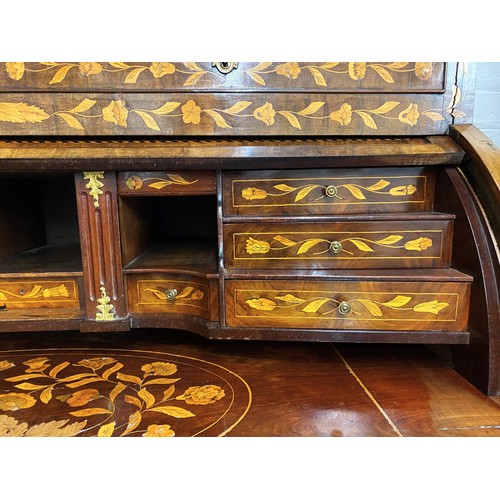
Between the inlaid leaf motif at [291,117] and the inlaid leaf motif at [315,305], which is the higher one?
the inlaid leaf motif at [291,117]

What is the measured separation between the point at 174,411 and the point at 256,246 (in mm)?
396

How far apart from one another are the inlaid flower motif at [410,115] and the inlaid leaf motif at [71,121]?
76 centimetres

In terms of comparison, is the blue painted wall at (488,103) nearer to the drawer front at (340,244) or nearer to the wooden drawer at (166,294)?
the drawer front at (340,244)

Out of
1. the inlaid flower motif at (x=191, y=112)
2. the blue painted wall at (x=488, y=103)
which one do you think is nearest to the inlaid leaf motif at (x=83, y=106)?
the inlaid flower motif at (x=191, y=112)

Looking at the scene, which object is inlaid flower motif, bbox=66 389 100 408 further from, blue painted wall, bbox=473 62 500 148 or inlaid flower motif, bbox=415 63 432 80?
blue painted wall, bbox=473 62 500 148

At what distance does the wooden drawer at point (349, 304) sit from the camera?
32.2 inches

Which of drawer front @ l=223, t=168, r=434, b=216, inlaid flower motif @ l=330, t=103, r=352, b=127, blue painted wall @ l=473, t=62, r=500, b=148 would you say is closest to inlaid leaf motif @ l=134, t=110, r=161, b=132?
drawer front @ l=223, t=168, r=434, b=216

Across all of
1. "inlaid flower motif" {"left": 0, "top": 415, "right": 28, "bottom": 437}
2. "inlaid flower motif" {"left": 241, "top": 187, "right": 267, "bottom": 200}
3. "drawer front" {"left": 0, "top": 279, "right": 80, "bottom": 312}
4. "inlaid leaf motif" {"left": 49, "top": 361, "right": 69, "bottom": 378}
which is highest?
"inlaid flower motif" {"left": 241, "top": 187, "right": 267, "bottom": 200}

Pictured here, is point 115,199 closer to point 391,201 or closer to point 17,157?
point 17,157

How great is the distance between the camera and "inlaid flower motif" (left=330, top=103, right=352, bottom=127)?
0.88 meters

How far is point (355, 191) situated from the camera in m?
0.86

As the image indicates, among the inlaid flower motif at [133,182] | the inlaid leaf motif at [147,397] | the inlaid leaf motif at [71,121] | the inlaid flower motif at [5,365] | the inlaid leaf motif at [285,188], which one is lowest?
the inlaid flower motif at [5,365]

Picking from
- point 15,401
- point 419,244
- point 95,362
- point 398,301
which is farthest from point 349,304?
point 15,401

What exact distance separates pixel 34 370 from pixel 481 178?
114cm
